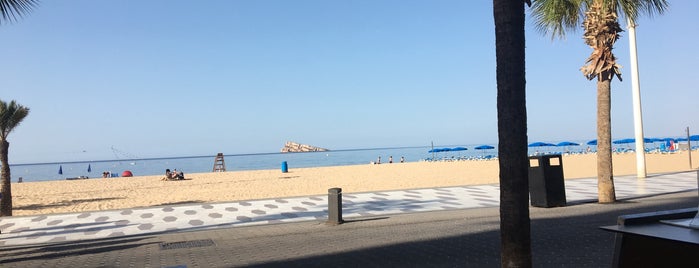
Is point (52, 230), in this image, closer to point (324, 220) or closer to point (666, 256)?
point (324, 220)

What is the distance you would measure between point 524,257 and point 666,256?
917 mm

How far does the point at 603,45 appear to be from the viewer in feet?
36.6

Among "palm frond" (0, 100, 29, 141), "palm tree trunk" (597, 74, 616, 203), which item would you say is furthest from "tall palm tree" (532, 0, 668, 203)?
"palm frond" (0, 100, 29, 141)

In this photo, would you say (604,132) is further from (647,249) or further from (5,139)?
(5,139)

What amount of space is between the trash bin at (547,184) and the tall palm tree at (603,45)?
93 cm

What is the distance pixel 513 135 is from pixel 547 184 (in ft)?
28.7

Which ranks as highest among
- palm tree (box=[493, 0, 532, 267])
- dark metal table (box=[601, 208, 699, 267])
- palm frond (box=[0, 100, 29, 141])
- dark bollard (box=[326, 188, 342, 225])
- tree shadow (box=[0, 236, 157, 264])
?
palm frond (box=[0, 100, 29, 141])

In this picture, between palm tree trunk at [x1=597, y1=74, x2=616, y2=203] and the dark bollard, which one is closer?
the dark bollard

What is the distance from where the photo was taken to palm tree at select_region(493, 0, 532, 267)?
341 cm

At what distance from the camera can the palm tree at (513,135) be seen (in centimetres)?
341

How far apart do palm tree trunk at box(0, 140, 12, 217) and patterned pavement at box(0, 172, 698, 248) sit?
1098mm

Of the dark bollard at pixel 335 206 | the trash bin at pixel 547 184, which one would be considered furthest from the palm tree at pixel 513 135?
the trash bin at pixel 547 184

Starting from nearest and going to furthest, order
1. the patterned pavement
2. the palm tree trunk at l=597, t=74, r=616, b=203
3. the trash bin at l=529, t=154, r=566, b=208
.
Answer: the patterned pavement, the palm tree trunk at l=597, t=74, r=616, b=203, the trash bin at l=529, t=154, r=566, b=208

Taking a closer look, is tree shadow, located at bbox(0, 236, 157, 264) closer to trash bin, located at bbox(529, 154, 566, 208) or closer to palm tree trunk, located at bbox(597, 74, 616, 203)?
trash bin, located at bbox(529, 154, 566, 208)
